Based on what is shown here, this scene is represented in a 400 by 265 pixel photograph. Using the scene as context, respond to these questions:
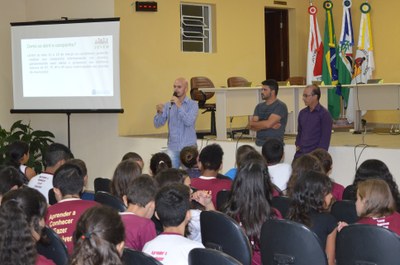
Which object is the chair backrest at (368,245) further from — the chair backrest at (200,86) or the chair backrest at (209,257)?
the chair backrest at (200,86)

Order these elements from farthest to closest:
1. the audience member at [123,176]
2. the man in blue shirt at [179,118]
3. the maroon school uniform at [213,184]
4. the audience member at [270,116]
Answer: the man in blue shirt at [179,118] → the audience member at [270,116] → the maroon school uniform at [213,184] → the audience member at [123,176]

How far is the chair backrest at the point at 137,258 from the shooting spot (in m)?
2.47

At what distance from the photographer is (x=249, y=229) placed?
139 inches

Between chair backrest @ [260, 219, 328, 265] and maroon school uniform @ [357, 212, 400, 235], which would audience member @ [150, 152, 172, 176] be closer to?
chair backrest @ [260, 219, 328, 265]

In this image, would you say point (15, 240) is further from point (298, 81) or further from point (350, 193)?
point (298, 81)

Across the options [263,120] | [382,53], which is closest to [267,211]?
[263,120]

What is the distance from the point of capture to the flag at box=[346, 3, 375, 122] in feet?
36.6

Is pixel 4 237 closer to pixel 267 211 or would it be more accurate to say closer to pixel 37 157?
pixel 267 211

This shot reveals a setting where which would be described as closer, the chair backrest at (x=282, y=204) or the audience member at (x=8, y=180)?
the chair backrest at (x=282, y=204)

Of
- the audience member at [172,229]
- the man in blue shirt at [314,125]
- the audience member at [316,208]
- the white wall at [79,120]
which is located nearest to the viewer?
the audience member at [172,229]


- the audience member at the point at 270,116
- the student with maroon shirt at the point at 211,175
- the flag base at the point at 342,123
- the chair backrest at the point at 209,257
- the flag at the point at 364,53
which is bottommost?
the chair backrest at the point at 209,257

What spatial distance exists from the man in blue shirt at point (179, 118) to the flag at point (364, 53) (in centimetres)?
493

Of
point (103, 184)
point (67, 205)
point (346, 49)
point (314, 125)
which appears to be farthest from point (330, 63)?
point (67, 205)

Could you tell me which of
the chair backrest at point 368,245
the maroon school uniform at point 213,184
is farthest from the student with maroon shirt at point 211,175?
the chair backrest at point 368,245
